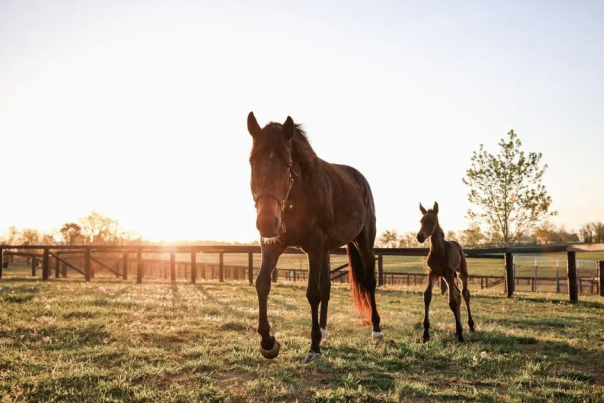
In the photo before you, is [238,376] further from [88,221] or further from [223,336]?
[88,221]

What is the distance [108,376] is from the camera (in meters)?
4.47

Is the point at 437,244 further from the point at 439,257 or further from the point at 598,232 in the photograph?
the point at 598,232

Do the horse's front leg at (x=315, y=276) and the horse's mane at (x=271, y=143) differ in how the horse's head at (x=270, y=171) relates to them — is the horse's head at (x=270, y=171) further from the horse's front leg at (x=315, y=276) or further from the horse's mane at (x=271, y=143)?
the horse's front leg at (x=315, y=276)

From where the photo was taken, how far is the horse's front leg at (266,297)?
14.8 ft

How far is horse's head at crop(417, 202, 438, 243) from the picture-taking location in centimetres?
785

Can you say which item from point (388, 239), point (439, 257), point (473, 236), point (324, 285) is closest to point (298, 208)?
point (324, 285)

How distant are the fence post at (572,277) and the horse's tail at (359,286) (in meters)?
9.59

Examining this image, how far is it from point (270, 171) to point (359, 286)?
3.88 meters

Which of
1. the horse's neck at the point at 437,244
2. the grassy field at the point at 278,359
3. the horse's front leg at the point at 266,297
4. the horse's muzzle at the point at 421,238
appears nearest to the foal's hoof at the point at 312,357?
the grassy field at the point at 278,359

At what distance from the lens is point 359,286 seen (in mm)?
7328

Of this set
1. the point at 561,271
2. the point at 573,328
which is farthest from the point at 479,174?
the point at 561,271

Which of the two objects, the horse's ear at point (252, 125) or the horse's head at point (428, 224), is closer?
the horse's ear at point (252, 125)

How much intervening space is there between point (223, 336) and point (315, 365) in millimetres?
2362

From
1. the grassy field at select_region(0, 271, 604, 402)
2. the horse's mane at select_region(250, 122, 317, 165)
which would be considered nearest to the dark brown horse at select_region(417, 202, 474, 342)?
the grassy field at select_region(0, 271, 604, 402)
